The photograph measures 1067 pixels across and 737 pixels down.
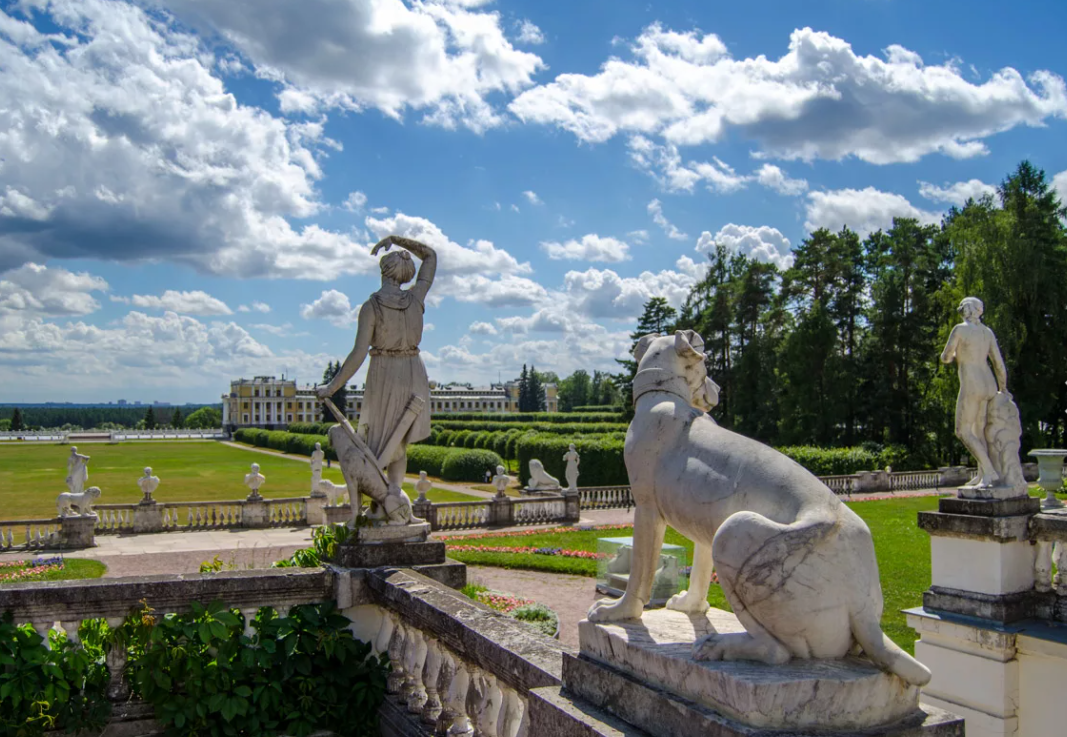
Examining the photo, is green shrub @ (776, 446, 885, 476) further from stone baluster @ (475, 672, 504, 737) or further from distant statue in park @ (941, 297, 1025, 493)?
stone baluster @ (475, 672, 504, 737)

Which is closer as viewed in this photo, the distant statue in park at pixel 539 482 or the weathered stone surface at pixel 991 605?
the weathered stone surface at pixel 991 605

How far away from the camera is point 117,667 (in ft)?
16.3

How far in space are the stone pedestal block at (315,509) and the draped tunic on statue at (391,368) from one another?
17.4 m

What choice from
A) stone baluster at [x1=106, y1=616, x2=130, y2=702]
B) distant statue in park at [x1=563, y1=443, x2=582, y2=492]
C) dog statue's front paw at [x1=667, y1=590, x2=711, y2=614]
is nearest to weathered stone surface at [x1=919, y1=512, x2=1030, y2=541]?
dog statue's front paw at [x1=667, y1=590, x2=711, y2=614]

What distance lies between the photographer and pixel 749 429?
46594mm

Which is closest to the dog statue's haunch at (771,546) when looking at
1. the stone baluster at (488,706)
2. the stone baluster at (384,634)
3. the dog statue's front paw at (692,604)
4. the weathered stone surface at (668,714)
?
the weathered stone surface at (668,714)

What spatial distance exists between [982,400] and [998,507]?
1.75 metres

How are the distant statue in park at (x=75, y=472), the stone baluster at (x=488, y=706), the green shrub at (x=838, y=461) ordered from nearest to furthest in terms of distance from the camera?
1. the stone baluster at (x=488, y=706)
2. the distant statue in park at (x=75, y=472)
3. the green shrub at (x=838, y=461)

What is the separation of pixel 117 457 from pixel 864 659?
71120mm

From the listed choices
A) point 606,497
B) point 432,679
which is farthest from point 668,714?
point 606,497

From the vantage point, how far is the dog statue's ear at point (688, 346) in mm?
3154

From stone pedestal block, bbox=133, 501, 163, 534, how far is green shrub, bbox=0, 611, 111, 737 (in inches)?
711

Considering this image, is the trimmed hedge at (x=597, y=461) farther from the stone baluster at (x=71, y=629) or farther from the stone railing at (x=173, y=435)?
the stone railing at (x=173, y=435)

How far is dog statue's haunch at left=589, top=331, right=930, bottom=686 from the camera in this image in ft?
7.94
